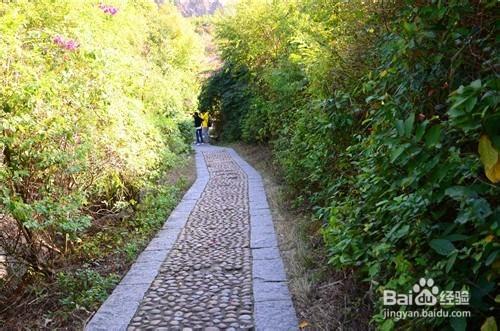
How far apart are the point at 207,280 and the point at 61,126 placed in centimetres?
190

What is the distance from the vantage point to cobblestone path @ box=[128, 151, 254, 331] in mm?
3014

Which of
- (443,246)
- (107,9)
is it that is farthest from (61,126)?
(443,246)

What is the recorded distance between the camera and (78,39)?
13.8ft

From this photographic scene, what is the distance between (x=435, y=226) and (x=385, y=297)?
0.43 metres

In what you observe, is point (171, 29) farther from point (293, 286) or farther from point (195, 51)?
point (293, 286)

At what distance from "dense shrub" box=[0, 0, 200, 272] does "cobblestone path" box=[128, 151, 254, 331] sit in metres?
0.98

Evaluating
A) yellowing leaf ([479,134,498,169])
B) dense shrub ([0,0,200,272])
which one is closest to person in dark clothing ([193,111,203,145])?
dense shrub ([0,0,200,272])

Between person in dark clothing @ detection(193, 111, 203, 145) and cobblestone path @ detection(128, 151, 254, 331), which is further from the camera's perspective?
person in dark clothing @ detection(193, 111, 203, 145)

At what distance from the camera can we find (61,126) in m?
3.64

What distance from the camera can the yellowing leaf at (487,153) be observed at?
4.35 feet

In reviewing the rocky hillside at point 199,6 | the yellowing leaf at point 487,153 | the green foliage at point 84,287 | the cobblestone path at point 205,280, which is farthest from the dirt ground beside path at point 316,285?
the rocky hillside at point 199,6

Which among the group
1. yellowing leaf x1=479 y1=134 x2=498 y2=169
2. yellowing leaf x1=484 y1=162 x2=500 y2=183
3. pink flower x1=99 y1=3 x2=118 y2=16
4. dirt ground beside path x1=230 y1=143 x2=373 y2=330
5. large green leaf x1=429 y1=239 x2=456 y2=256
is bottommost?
dirt ground beside path x1=230 y1=143 x2=373 y2=330

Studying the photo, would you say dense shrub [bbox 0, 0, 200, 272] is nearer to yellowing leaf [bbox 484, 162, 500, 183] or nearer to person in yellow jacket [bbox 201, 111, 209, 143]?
yellowing leaf [bbox 484, 162, 500, 183]

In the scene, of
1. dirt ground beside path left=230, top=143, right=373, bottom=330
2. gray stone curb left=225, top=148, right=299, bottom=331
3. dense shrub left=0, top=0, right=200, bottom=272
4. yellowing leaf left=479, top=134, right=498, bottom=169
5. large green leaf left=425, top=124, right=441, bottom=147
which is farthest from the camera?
dense shrub left=0, top=0, right=200, bottom=272
